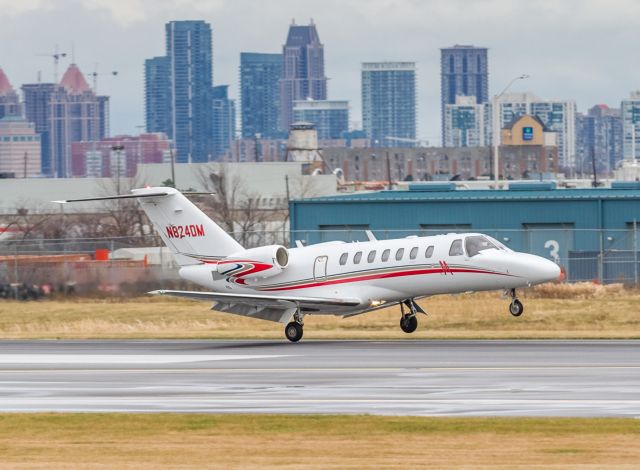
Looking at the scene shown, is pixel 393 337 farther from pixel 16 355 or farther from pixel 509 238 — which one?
pixel 509 238

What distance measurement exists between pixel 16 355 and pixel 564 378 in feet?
45.5

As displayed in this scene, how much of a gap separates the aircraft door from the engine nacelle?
0.82 metres

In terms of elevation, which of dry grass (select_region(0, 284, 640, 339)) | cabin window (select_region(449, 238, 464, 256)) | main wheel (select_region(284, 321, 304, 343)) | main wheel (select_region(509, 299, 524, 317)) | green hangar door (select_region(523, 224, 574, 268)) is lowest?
dry grass (select_region(0, 284, 640, 339))

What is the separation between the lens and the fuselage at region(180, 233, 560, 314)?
36938mm

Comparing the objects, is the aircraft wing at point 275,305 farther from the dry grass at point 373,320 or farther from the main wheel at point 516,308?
the main wheel at point 516,308

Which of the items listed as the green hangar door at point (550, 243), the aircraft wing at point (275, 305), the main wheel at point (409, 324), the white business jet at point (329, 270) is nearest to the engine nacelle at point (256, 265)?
the white business jet at point (329, 270)

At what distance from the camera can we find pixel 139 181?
158 meters

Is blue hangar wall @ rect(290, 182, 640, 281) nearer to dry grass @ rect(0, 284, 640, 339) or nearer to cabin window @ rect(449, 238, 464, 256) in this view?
dry grass @ rect(0, 284, 640, 339)

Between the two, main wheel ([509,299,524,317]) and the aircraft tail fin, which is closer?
main wheel ([509,299,524,317])

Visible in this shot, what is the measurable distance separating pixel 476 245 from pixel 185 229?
7745 millimetres

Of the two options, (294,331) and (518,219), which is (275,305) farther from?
(518,219)

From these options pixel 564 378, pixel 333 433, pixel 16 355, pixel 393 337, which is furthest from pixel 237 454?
pixel 393 337

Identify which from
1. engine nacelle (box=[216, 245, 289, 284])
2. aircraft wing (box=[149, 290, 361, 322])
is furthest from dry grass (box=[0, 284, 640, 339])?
engine nacelle (box=[216, 245, 289, 284])

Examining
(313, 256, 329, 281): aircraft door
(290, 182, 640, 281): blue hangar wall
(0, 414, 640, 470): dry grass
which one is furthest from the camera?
(290, 182, 640, 281): blue hangar wall
